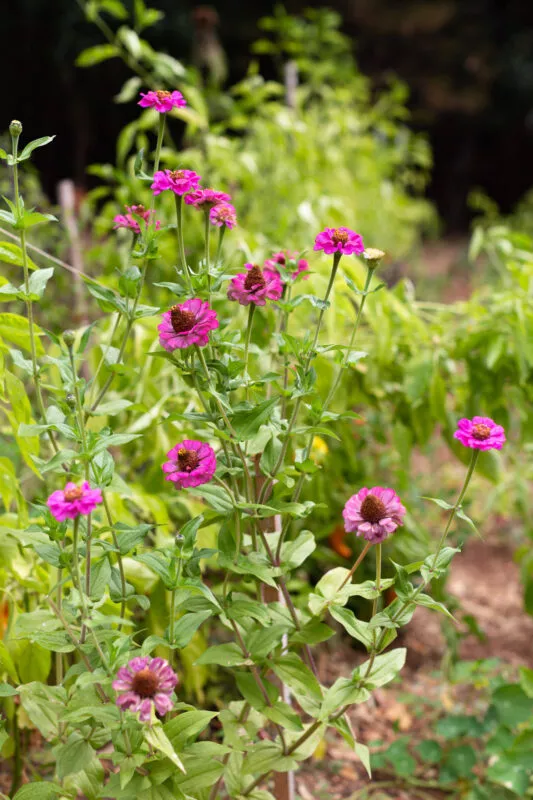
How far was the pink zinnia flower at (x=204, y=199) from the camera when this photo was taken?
1079 mm

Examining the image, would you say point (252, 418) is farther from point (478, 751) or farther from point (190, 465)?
point (478, 751)

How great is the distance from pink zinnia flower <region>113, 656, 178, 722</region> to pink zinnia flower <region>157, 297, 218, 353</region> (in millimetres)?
360

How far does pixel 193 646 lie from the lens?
166cm

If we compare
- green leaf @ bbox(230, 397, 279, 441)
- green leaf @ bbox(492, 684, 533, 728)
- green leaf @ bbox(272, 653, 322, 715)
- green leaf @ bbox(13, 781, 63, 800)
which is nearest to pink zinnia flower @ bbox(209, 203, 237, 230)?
green leaf @ bbox(230, 397, 279, 441)

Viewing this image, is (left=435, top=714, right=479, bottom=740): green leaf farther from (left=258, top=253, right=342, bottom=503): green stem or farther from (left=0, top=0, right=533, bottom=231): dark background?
(left=0, top=0, right=533, bottom=231): dark background

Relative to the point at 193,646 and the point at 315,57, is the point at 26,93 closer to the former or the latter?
the point at 315,57

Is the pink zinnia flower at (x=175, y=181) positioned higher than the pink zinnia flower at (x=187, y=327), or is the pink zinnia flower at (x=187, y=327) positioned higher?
the pink zinnia flower at (x=175, y=181)

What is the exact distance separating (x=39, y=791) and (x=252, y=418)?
57 centimetres

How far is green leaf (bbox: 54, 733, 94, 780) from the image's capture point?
111 centimetres

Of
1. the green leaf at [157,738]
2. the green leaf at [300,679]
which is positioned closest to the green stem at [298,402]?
the green leaf at [300,679]

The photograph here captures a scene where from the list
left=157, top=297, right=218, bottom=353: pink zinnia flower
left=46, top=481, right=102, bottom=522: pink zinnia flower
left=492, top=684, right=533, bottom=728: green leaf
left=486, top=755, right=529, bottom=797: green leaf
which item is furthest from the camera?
left=492, top=684, right=533, bottom=728: green leaf

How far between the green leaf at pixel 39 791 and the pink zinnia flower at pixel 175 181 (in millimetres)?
781

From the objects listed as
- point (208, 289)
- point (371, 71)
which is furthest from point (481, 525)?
point (371, 71)

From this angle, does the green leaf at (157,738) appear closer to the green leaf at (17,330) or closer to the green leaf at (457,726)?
the green leaf at (17,330)
